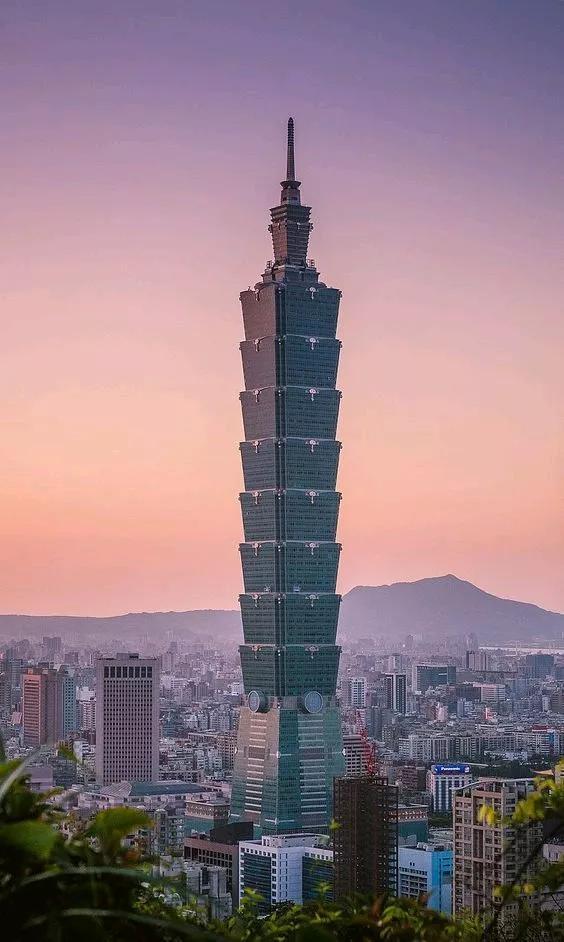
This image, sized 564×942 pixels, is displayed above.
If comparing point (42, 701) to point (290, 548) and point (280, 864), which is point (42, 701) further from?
point (280, 864)

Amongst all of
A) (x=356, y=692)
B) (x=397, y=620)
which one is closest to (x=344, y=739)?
(x=356, y=692)

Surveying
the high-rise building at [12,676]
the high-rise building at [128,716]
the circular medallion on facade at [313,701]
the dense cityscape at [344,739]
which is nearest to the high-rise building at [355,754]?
the dense cityscape at [344,739]

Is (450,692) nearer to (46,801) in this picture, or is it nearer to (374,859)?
(374,859)

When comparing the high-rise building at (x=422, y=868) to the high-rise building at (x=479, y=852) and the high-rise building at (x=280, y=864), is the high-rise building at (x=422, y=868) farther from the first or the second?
the high-rise building at (x=479, y=852)

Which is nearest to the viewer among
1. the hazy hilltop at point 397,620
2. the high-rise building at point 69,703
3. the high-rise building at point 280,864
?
the high-rise building at point 280,864

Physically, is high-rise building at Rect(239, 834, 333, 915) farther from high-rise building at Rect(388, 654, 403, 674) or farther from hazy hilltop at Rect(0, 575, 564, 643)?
high-rise building at Rect(388, 654, 403, 674)

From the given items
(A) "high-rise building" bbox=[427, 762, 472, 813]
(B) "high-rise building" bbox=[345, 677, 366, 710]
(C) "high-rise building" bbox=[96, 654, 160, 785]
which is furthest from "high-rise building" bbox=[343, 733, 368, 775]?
(B) "high-rise building" bbox=[345, 677, 366, 710]

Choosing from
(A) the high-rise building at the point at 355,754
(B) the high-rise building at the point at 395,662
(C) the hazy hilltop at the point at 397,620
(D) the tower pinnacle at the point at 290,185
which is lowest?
(A) the high-rise building at the point at 355,754
